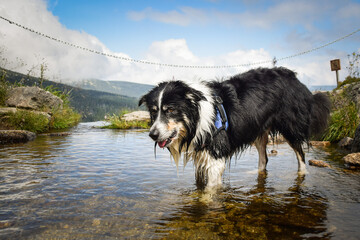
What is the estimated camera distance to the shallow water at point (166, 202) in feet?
7.36

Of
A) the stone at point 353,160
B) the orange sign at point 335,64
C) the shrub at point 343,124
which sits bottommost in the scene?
the stone at point 353,160

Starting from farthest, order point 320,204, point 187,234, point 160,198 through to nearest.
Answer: point 160,198 → point 320,204 → point 187,234

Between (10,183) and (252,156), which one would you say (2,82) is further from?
(252,156)

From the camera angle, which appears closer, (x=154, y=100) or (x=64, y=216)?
(x=64, y=216)

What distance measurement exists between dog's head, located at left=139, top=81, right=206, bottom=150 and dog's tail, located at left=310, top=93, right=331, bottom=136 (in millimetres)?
2661

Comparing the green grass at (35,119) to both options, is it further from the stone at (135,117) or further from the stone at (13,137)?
the stone at (135,117)

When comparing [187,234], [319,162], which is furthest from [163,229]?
[319,162]

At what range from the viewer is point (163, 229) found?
2.29m

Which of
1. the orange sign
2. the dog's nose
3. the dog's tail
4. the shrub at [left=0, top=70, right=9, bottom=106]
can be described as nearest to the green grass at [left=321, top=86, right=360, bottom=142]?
the dog's tail

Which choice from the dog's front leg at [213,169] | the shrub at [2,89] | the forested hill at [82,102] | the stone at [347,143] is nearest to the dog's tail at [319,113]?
the stone at [347,143]

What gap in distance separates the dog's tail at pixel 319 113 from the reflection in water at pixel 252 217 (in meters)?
1.95

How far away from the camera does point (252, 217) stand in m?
2.58

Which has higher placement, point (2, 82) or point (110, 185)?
point (2, 82)

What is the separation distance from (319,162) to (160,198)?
10.6ft
